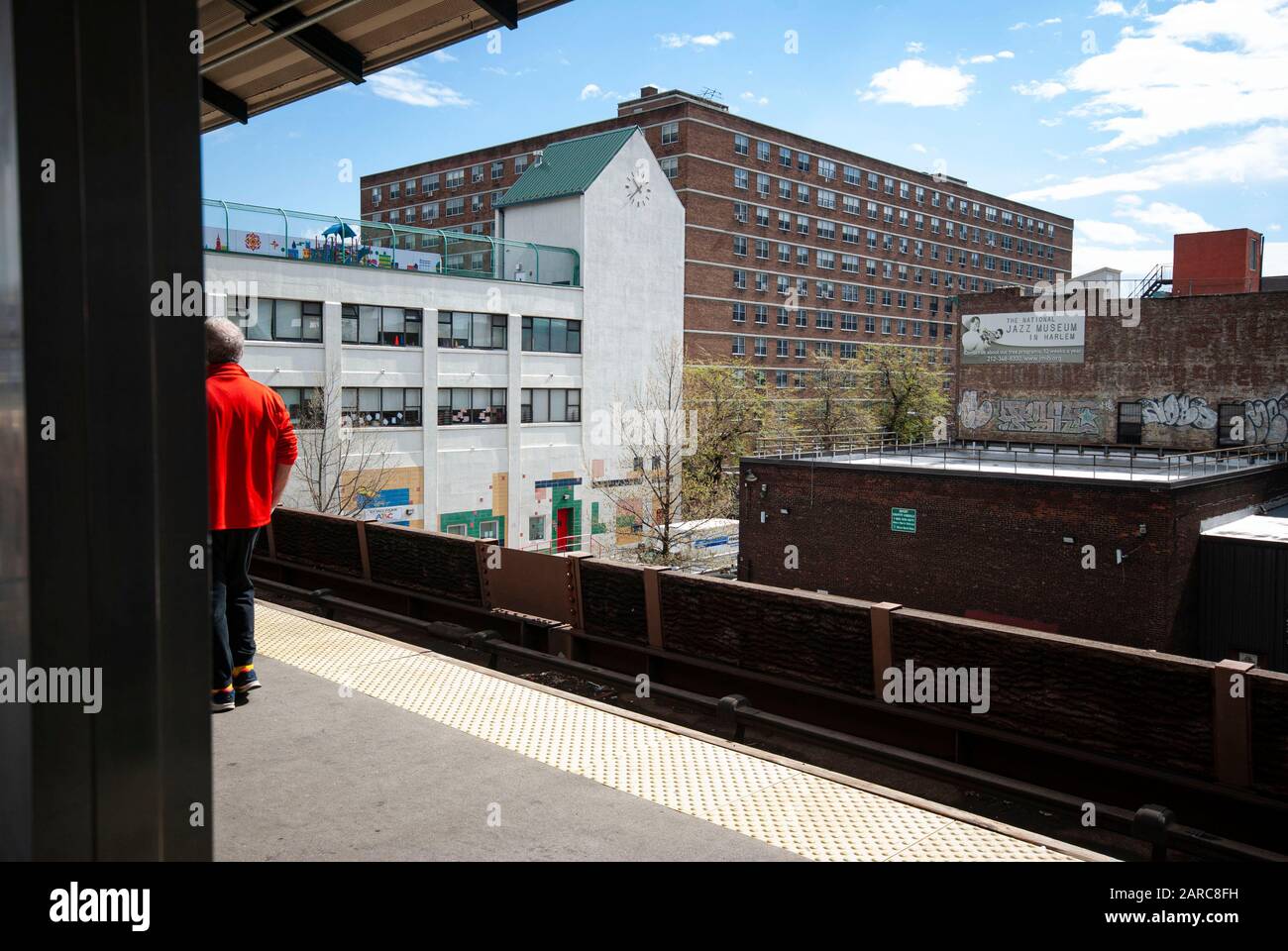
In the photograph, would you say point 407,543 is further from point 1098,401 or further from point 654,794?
point 1098,401

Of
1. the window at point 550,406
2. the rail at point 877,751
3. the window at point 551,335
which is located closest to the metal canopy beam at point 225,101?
the rail at point 877,751

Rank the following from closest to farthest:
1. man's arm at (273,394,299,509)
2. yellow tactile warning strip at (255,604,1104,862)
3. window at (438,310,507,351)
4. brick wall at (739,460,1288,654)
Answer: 1. yellow tactile warning strip at (255,604,1104,862)
2. man's arm at (273,394,299,509)
3. brick wall at (739,460,1288,654)
4. window at (438,310,507,351)

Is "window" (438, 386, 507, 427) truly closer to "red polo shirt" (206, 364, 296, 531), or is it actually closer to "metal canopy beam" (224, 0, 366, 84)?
"metal canopy beam" (224, 0, 366, 84)

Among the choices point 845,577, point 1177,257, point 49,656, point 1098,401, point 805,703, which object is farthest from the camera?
point 1177,257

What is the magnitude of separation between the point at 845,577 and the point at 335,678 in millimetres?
30734

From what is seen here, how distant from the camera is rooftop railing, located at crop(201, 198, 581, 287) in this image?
35.8 meters

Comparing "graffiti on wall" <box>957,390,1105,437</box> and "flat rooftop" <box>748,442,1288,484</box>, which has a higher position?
"graffiti on wall" <box>957,390,1105,437</box>

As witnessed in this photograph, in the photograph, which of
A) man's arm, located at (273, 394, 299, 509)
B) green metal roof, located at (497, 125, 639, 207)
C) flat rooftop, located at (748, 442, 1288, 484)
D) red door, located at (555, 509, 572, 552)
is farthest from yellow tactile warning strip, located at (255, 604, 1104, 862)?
green metal roof, located at (497, 125, 639, 207)

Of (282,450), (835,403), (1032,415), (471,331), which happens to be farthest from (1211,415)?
(282,450)

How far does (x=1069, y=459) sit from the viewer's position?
142 feet

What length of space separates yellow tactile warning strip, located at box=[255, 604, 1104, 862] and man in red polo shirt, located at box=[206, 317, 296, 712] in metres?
0.96
